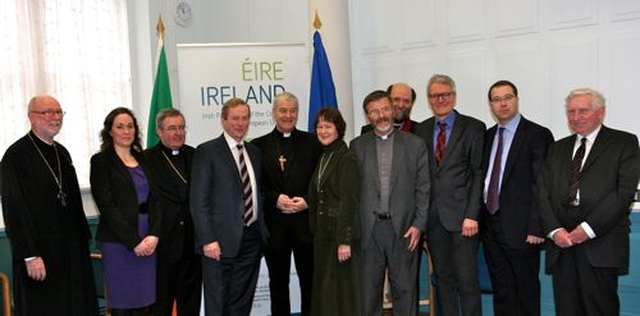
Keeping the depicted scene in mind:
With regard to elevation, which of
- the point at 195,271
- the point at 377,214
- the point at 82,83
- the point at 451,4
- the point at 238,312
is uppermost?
the point at 451,4

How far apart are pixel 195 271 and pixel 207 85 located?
1.55 m

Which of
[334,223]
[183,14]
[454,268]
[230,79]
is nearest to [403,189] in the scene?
[334,223]

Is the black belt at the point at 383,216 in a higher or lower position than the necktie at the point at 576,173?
lower

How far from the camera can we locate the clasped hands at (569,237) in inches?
125

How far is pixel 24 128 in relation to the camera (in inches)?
196

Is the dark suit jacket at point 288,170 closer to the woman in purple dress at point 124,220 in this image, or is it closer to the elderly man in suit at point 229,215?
the elderly man in suit at point 229,215

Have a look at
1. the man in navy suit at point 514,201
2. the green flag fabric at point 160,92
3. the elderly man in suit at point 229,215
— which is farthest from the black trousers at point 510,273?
the green flag fabric at point 160,92

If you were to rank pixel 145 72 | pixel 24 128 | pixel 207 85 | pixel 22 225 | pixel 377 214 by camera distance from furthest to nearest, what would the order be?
pixel 145 72
pixel 24 128
pixel 207 85
pixel 377 214
pixel 22 225

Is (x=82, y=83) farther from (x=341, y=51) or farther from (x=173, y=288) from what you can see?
(x=173, y=288)

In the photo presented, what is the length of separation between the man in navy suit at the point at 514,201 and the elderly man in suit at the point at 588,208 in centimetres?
14

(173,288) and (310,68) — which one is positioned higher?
(310,68)

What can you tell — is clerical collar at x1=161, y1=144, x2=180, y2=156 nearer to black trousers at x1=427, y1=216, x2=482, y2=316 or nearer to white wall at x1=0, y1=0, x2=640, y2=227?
black trousers at x1=427, y1=216, x2=482, y2=316

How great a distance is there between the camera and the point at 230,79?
4.70 m

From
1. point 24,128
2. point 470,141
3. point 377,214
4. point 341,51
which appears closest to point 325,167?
point 377,214
